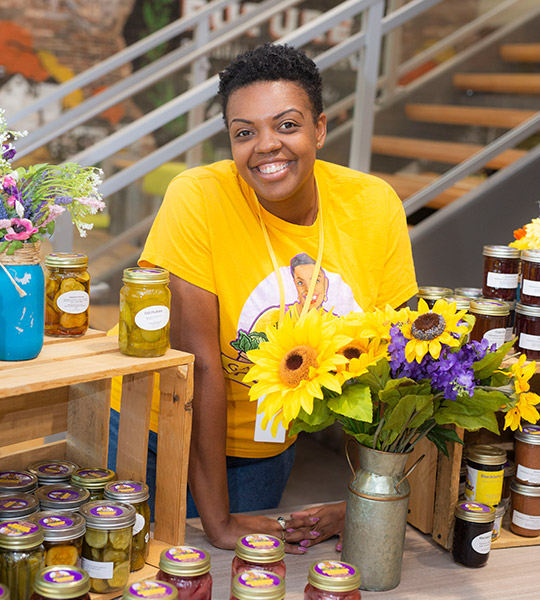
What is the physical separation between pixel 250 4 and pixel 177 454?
5352 millimetres

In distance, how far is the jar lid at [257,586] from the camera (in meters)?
1.16

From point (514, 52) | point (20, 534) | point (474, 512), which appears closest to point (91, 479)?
point (20, 534)

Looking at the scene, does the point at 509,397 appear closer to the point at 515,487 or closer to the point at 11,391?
the point at 515,487

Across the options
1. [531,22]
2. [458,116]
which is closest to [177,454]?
[458,116]

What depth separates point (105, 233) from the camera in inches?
147

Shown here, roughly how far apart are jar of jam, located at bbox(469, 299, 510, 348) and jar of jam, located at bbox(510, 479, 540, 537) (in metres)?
0.32

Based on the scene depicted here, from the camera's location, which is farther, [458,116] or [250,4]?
[250,4]

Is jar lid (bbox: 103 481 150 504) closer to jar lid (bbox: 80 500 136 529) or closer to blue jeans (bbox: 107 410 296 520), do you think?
jar lid (bbox: 80 500 136 529)

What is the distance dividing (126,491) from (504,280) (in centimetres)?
100

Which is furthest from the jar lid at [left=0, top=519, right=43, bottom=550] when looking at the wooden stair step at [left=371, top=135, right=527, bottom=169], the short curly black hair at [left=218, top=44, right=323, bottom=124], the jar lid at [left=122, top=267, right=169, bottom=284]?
the wooden stair step at [left=371, top=135, right=527, bottom=169]

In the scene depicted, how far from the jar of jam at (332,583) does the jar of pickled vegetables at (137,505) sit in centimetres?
35

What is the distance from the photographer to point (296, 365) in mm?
1286

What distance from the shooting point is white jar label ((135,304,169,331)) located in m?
1.39

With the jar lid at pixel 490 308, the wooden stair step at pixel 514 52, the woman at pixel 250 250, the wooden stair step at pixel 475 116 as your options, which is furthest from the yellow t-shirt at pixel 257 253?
the wooden stair step at pixel 514 52
